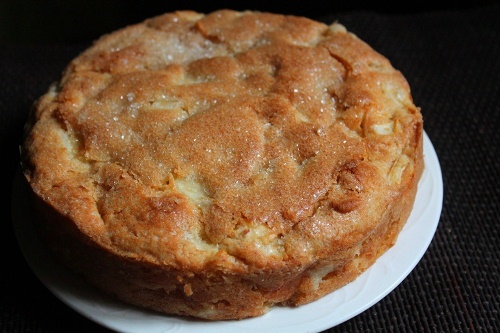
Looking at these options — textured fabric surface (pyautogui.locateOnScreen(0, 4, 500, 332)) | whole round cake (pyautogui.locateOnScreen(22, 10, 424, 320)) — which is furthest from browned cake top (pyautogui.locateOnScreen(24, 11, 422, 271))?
textured fabric surface (pyautogui.locateOnScreen(0, 4, 500, 332))

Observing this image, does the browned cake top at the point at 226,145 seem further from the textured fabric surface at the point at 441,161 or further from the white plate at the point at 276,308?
the textured fabric surface at the point at 441,161

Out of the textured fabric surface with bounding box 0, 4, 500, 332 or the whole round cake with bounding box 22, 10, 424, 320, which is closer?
the whole round cake with bounding box 22, 10, 424, 320

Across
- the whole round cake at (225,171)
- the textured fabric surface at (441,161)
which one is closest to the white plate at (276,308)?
the whole round cake at (225,171)

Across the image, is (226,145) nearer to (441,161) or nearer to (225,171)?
(225,171)

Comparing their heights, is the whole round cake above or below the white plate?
above

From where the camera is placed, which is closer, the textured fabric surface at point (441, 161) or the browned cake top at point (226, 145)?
the browned cake top at point (226, 145)

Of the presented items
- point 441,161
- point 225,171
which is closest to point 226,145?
point 225,171

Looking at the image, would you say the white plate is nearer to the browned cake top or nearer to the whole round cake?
the whole round cake
